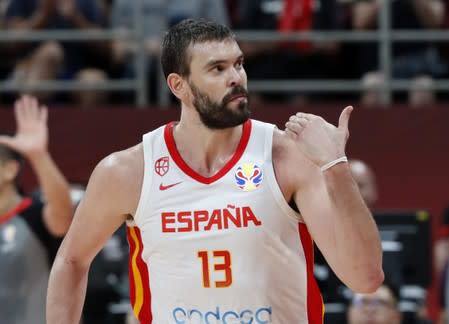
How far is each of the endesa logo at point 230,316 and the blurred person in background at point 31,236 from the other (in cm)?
263

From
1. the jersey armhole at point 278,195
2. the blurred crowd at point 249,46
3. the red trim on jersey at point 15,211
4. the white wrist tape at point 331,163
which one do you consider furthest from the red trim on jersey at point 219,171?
the blurred crowd at point 249,46

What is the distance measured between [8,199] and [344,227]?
3662mm

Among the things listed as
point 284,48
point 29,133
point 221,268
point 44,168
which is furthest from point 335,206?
point 284,48

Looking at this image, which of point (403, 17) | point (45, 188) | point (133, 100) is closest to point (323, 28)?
point (403, 17)

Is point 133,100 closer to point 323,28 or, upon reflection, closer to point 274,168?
point 323,28

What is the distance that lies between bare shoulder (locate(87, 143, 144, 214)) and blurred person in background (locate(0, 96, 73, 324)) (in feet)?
7.58

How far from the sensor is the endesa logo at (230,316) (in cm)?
491

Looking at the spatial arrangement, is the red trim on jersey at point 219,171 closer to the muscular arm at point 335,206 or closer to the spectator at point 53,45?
the muscular arm at point 335,206

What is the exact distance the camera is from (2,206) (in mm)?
7773

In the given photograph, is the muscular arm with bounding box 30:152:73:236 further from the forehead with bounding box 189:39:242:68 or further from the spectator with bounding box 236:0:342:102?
the spectator with bounding box 236:0:342:102

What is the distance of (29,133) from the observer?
7797 mm

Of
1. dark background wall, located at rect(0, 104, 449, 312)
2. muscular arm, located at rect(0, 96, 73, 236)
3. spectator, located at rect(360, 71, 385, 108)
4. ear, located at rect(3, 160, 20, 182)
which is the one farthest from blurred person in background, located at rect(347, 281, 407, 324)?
ear, located at rect(3, 160, 20, 182)

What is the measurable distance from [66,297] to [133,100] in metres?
5.16

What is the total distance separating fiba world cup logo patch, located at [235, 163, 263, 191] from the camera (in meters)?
4.95
